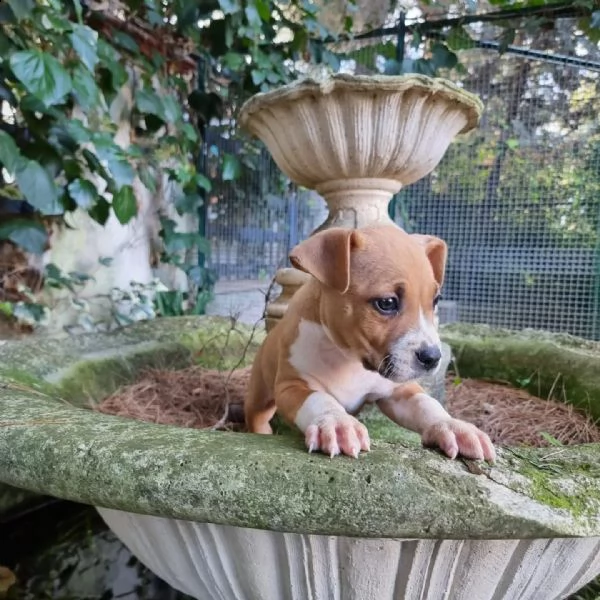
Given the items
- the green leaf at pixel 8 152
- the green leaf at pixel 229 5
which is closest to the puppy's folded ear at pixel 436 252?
the green leaf at pixel 8 152

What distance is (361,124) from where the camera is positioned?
1.56 meters

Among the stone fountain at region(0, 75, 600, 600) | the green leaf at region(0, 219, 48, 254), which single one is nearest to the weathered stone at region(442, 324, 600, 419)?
the stone fountain at region(0, 75, 600, 600)

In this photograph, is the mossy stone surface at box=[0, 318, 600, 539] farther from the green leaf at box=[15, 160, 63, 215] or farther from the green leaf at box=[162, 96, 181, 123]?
the green leaf at box=[162, 96, 181, 123]

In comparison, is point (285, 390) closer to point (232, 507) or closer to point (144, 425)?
point (144, 425)

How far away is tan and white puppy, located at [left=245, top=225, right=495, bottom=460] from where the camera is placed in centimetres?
98

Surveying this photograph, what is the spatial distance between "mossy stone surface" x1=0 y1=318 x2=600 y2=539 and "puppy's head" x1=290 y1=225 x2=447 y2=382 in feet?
0.74

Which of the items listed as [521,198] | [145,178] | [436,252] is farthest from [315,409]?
[521,198]

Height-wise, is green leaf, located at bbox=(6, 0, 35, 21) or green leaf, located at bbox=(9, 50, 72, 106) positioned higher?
green leaf, located at bbox=(6, 0, 35, 21)

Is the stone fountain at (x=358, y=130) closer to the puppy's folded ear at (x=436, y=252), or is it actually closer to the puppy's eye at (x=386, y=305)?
the puppy's folded ear at (x=436, y=252)

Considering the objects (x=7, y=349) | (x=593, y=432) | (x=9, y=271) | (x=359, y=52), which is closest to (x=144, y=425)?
(x=7, y=349)

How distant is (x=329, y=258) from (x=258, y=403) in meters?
0.62

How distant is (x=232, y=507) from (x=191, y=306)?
10.4ft

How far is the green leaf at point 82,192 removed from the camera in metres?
2.25

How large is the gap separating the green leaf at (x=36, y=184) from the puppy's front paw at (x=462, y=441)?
1.64m
